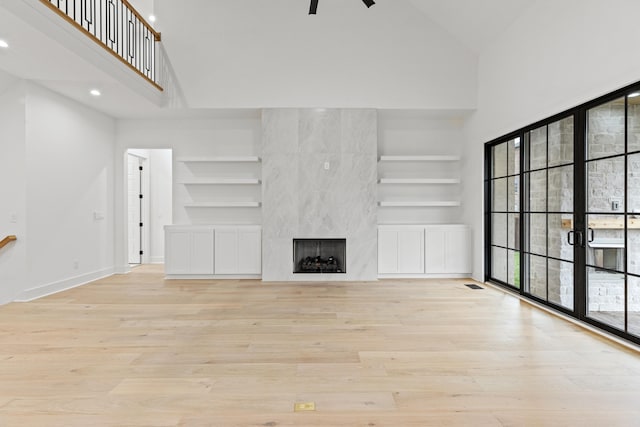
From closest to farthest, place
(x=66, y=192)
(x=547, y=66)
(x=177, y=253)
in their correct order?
(x=547, y=66), (x=66, y=192), (x=177, y=253)

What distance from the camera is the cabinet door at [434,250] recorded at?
5.70 metres

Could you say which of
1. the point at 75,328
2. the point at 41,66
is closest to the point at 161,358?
the point at 75,328

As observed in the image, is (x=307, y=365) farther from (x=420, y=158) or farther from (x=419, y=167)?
(x=419, y=167)

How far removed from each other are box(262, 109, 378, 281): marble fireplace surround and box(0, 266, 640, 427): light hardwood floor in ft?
4.52

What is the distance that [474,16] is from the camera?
16.0 ft

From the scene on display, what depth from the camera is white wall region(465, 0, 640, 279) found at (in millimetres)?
2891

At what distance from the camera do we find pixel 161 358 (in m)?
2.61

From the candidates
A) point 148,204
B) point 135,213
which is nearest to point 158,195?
point 148,204

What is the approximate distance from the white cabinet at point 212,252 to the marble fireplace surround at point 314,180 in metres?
0.25

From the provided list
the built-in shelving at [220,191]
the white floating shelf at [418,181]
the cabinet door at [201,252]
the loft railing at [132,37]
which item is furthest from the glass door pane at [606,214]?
the loft railing at [132,37]

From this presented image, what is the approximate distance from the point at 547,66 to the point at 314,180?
3.27 meters

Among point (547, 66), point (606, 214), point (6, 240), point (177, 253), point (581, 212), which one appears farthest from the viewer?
point (177, 253)

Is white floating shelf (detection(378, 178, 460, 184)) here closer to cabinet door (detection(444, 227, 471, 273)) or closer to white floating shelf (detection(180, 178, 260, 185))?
cabinet door (detection(444, 227, 471, 273))

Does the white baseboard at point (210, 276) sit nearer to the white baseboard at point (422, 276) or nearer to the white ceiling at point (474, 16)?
the white baseboard at point (422, 276)
